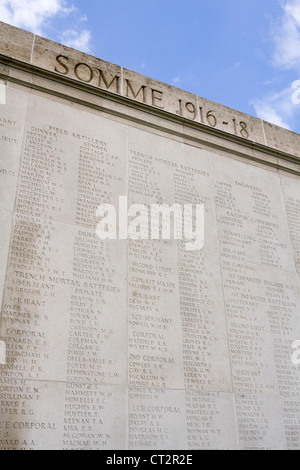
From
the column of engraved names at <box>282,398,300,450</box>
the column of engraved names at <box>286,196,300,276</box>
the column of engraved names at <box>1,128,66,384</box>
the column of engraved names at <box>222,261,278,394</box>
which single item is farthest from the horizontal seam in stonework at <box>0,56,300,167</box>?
the column of engraved names at <box>282,398,300,450</box>

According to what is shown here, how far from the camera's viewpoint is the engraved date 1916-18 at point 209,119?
9.16 m

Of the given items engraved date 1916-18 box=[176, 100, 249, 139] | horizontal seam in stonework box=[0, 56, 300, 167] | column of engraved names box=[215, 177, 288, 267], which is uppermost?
engraved date 1916-18 box=[176, 100, 249, 139]

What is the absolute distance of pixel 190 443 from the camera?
588 centimetres

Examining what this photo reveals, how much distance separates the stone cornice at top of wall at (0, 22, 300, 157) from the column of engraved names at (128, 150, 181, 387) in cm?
206

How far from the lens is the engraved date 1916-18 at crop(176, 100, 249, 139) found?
30.1 feet

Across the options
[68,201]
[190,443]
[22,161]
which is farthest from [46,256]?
[190,443]

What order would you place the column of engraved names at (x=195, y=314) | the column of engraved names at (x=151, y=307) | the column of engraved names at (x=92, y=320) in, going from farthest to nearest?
the column of engraved names at (x=195, y=314) → the column of engraved names at (x=151, y=307) → the column of engraved names at (x=92, y=320)

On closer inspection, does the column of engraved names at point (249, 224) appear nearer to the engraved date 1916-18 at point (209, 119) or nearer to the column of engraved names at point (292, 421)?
the engraved date 1916-18 at point (209, 119)

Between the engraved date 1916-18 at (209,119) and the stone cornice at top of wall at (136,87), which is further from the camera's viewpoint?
the engraved date 1916-18 at (209,119)

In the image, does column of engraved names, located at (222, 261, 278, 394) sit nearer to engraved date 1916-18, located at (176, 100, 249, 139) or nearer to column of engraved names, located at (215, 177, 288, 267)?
column of engraved names, located at (215, 177, 288, 267)

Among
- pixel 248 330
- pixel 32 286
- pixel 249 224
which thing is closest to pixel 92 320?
pixel 32 286

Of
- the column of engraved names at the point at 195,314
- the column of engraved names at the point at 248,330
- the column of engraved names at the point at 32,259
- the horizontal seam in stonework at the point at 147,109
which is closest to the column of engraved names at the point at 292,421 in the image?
the column of engraved names at the point at 248,330

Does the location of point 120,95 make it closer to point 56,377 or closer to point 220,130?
point 220,130

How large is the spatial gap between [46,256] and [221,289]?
297 cm
